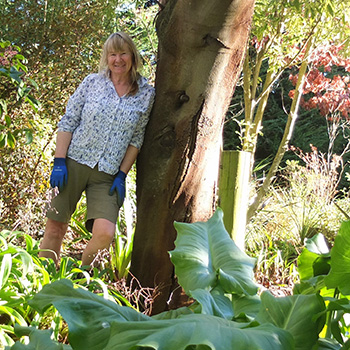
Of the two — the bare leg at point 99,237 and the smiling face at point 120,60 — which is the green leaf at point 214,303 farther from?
the smiling face at point 120,60

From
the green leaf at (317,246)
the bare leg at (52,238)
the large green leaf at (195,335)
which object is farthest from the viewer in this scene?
the bare leg at (52,238)

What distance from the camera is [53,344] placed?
1002 millimetres

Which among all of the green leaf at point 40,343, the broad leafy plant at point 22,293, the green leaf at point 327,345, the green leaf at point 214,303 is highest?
the green leaf at point 214,303

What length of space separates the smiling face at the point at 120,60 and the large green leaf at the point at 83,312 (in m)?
2.57

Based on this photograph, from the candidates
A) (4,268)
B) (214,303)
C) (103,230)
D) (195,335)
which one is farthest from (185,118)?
(195,335)

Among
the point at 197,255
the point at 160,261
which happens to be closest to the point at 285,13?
the point at 160,261

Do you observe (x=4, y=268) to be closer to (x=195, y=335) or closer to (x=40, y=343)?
(x=40, y=343)

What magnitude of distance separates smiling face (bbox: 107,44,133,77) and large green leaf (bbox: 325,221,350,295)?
2677 mm

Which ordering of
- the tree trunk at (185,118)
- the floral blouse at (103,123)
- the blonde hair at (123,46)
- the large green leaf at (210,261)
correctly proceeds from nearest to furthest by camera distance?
the large green leaf at (210,261), the tree trunk at (185,118), the floral blouse at (103,123), the blonde hair at (123,46)

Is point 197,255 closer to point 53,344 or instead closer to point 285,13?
point 53,344

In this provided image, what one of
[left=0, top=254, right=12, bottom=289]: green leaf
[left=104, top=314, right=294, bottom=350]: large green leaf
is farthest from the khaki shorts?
[left=104, top=314, right=294, bottom=350]: large green leaf

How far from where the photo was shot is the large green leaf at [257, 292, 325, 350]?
967 millimetres

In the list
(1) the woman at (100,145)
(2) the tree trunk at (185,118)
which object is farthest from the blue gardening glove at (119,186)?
(2) the tree trunk at (185,118)

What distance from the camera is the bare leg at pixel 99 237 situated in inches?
132
